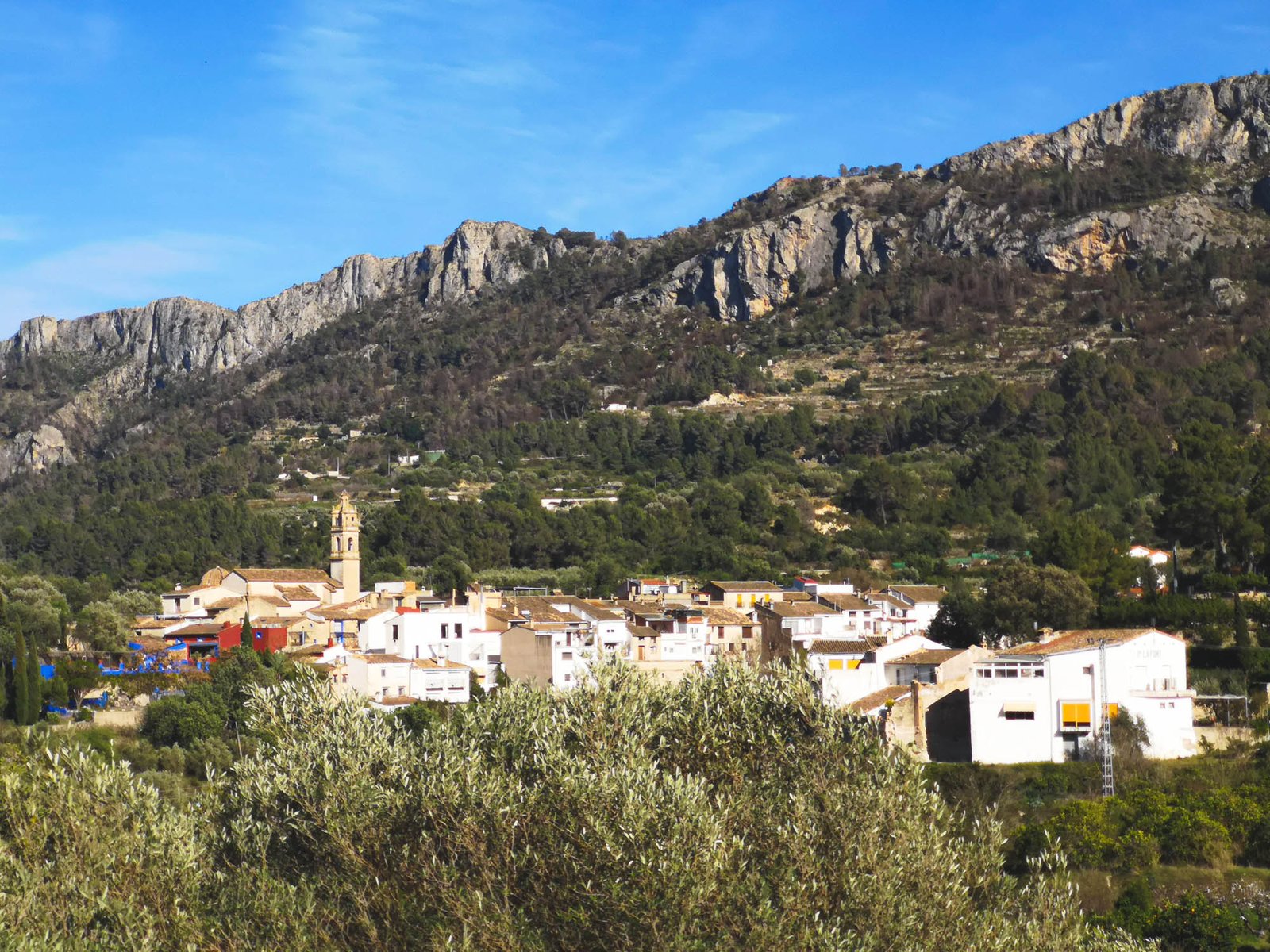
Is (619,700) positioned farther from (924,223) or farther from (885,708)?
(924,223)

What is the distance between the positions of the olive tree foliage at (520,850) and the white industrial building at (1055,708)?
17.3 metres

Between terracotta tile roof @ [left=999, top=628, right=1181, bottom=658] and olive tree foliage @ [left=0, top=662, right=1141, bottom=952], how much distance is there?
18.2 m

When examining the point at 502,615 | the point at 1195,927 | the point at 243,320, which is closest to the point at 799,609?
the point at 502,615

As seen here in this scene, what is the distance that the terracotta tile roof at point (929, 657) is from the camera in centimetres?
3631

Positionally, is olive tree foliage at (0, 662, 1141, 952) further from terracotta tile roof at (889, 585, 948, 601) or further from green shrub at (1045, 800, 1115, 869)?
terracotta tile roof at (889, 585, 948, 601)

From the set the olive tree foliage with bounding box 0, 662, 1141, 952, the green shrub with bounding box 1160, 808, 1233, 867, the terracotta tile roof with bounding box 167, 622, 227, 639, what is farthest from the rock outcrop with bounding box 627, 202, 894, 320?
the olive tree foliage with bounding box 0, 662, 1141, 952

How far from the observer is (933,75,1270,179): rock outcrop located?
337 feet

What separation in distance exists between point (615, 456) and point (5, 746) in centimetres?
5210

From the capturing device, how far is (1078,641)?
33.8m

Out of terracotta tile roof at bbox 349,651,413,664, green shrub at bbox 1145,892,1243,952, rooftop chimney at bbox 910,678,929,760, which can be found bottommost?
green shrub at bbox 1145,892,1243,952

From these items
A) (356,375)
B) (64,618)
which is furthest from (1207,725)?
(356,375)

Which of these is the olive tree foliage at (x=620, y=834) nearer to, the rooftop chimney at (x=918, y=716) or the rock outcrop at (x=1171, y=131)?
the rooftop chimney at (x=918, y=716)

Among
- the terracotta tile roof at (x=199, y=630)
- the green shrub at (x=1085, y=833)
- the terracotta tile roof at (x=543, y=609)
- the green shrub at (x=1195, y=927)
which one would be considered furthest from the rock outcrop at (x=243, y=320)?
the green shrub at (x=1195, y=927)

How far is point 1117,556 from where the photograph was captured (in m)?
44.6
